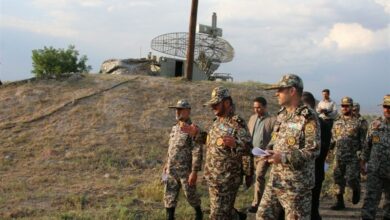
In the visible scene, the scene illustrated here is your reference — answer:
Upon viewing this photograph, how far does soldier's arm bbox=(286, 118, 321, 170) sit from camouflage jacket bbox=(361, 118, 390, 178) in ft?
9.44

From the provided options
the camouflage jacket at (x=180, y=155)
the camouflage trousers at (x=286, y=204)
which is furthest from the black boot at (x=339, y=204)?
the camouflage trousers at (x=286, y=204)

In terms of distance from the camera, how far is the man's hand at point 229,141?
17.3 feet

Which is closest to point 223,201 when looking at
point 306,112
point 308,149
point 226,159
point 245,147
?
point 226,159

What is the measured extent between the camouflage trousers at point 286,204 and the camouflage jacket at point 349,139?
379 cm

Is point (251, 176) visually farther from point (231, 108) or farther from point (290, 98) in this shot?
point (290, 98)

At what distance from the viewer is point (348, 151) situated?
26.6ft

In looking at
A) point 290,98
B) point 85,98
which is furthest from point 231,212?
point 85,98

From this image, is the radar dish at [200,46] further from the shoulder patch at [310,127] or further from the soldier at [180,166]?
the shoulder patch at [310,127]

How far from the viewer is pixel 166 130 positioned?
14.7 m

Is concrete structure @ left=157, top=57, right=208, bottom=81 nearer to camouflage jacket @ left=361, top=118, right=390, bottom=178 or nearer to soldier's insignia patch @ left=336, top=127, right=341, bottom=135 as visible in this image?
soldier's insignia patch @ left=336, top=127, right=341, bottom=135

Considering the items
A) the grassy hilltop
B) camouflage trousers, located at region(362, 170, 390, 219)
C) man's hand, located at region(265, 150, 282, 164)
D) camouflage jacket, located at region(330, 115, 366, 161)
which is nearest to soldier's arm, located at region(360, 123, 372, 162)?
camouflage trousers, located at region(362, 170, 390, 219)

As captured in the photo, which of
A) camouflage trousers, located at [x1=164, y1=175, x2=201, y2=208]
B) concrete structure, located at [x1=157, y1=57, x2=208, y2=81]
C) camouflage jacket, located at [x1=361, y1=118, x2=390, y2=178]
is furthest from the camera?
concrete structure, located at [x1=157, y1=57, x2=208, y2=81]

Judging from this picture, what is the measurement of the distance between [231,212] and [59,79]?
49.7 feet

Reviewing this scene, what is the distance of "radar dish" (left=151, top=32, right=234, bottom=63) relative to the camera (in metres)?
25.5
